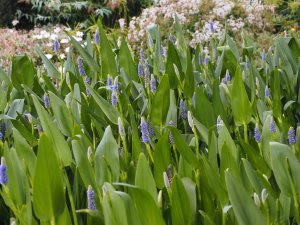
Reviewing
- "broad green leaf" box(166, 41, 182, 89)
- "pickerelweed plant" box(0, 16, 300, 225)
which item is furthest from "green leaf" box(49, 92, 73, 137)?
"broad green leaf" box(166, 41, 182, 89)

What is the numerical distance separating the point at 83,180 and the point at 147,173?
0.19m

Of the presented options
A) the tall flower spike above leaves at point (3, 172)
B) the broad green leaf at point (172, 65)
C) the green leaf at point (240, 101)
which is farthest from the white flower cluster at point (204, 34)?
the tall flower spike above leaves at point (3, 172)

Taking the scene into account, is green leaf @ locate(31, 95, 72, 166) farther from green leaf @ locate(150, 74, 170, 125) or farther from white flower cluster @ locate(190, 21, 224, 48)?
white flower cluster @ locate(190, 21, 224, 48)

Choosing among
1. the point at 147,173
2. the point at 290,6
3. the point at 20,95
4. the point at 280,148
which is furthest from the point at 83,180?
the point at 290,6

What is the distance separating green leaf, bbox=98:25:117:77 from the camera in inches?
81.3

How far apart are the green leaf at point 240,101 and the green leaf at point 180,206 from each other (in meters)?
0.53

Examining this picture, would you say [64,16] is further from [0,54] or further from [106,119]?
[106,119]

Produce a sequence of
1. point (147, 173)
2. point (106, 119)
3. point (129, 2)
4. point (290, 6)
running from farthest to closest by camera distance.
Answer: point (129, 2) < point (290, 6) < point (106, 119) < point (147, 173)

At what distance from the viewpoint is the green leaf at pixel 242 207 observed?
107cm

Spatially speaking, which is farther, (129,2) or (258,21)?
(129,2)

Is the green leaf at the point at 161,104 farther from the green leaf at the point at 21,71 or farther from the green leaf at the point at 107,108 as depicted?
the green leaf at the point at 21,71

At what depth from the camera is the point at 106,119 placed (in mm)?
1768

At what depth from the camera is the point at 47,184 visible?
111 centimetres

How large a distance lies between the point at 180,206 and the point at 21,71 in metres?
1.23
